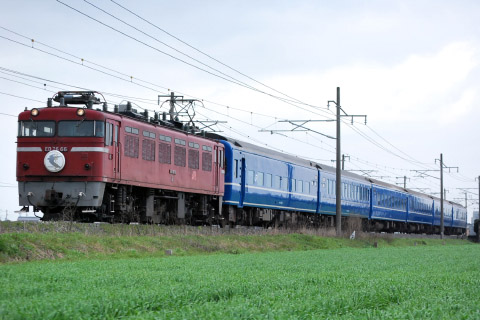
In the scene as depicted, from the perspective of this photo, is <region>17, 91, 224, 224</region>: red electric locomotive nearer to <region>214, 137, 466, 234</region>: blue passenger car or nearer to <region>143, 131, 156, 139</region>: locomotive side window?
<region>143, 131, 156, 139</region>: locomotive side window

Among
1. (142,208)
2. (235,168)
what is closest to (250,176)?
(235,168)

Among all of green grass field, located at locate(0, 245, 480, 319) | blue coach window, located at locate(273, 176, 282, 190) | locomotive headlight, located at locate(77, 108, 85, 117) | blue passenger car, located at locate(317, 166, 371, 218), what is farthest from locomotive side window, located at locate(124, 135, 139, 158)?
blue passenger car, located at locate(317, 166, 371, 218)

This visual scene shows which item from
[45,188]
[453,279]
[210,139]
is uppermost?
[210,139]

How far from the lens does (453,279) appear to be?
1312 centimetres

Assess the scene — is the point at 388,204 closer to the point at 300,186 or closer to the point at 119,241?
the point at 300,186

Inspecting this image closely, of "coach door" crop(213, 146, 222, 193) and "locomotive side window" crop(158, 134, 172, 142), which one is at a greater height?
"locomotive side window" crop(158, 134, 172, 142)

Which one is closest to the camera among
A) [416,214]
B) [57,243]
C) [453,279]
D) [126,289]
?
[126,289]

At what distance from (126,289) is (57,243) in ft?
31.2

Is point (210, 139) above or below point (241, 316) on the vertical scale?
above

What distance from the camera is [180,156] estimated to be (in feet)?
95.3

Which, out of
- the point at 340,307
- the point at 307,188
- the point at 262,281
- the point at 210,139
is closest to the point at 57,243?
the point at 262,281

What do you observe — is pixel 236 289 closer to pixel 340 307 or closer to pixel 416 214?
pixel 340 307

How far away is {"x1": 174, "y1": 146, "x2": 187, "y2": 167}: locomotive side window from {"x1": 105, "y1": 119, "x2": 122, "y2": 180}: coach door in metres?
4.26

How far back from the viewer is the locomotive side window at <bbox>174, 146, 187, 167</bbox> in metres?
28.7
